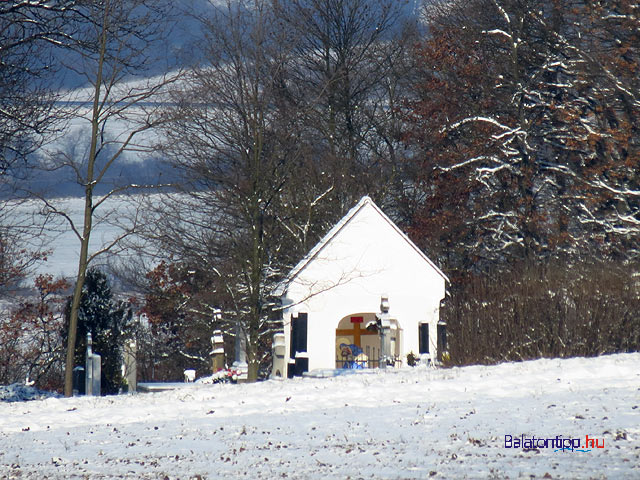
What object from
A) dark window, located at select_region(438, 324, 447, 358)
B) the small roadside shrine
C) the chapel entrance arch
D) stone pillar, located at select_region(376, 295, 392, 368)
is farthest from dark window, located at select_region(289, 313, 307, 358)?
dark window, located at select_region(438, 324, 447, 358)

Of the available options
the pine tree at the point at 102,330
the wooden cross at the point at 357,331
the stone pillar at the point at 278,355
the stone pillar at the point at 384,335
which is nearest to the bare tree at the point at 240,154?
the stone pillar at the point at 278,355

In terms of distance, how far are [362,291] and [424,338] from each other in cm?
208

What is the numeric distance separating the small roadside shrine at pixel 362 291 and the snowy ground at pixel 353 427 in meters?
6.11

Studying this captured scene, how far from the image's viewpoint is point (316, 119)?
107 feet

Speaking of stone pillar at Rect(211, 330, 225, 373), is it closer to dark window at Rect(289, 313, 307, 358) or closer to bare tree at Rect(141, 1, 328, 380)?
bare tree at Rect(141, 1, 328, 380)

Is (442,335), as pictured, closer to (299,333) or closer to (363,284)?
(363,284)

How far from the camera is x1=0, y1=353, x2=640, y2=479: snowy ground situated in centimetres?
756

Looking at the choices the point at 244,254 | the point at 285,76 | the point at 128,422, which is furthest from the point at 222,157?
the point at 128,422

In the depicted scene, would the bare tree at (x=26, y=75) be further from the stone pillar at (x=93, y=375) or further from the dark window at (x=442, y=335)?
the dark window at (x=442, y=335)

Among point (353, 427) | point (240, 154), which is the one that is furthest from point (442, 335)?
point (353, 427)

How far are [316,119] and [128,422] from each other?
2261 centimetres

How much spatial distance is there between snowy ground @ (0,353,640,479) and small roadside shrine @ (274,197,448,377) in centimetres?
611

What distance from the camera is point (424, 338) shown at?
21438 mm

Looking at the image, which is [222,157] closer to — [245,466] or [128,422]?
[128,422]
